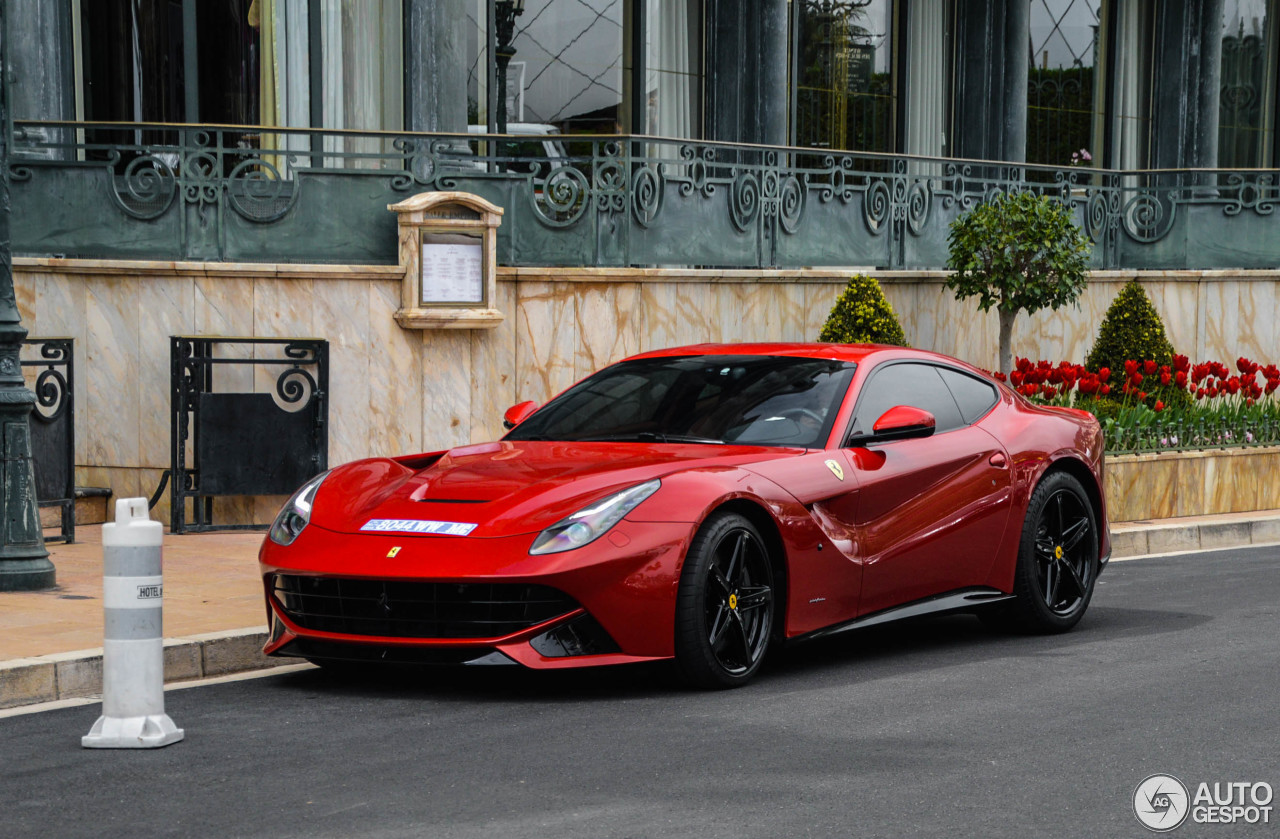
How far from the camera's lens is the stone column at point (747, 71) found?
19156 mm

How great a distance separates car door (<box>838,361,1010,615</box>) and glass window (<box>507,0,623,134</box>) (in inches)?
409

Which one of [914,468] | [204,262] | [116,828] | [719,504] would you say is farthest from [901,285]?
[116,828]

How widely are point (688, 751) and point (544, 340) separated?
7990 millimetres

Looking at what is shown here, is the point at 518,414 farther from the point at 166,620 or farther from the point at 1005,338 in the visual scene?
the point at 1005,338

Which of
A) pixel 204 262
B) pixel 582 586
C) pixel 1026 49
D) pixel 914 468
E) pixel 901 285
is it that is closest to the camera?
pixel 582 586

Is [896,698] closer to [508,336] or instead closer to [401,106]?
[508,336]

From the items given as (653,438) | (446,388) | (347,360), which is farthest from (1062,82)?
(653,438)

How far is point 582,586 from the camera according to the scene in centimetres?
655

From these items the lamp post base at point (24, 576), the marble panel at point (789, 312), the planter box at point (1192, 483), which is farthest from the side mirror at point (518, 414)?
the marble panel at point (789, 312)

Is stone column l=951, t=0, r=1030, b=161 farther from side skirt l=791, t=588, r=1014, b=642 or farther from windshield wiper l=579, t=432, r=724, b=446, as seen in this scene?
windshield wiper l=579, t=432, r=724, b=446

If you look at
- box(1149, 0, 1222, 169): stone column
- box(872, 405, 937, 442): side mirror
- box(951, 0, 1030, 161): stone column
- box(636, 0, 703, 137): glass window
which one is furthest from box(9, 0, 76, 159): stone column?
box(1149, 0, 1222, 169): stone column

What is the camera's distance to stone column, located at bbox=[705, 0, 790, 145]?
1916cm

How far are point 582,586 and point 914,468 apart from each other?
203 centimetres

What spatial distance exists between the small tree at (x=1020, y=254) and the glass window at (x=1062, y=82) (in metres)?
7.63
